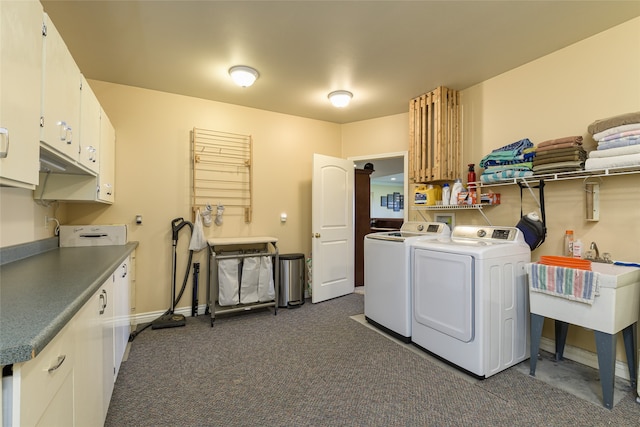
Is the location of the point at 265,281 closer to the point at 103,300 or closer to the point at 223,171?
the point at 223,171

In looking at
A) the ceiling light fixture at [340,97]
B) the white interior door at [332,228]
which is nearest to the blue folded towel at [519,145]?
the ceiling light fixture at [340,97]

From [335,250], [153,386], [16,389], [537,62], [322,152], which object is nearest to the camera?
[16,389]

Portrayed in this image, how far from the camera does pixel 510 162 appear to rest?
2676 mm

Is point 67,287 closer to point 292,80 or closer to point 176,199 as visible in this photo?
point 176,199

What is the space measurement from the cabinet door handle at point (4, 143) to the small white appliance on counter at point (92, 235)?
78.1 inches

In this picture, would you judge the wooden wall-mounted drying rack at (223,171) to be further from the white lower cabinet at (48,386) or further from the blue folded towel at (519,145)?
the blue folded towel at (519,145)

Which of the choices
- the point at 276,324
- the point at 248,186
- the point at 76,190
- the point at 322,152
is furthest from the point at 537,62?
the point at 76,190

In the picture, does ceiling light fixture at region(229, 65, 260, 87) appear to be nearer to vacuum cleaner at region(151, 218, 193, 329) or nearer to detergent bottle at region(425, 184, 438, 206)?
vacuum cleaner at region(151, 218, 193, 329)

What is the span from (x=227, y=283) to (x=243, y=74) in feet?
7.08

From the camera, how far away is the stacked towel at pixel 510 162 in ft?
8.36

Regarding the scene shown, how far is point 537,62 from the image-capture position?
8.77ft

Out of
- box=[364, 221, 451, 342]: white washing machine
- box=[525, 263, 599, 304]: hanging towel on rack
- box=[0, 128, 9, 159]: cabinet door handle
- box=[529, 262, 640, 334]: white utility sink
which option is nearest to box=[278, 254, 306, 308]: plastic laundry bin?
box=[364, 221, 451, 342]: white washing machine

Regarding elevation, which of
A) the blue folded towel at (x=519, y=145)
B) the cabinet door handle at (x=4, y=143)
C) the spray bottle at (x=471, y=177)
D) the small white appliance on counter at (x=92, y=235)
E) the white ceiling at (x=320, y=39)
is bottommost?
the small white appliance on counter at (x=92, y=235)

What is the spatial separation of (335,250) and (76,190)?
290cm
